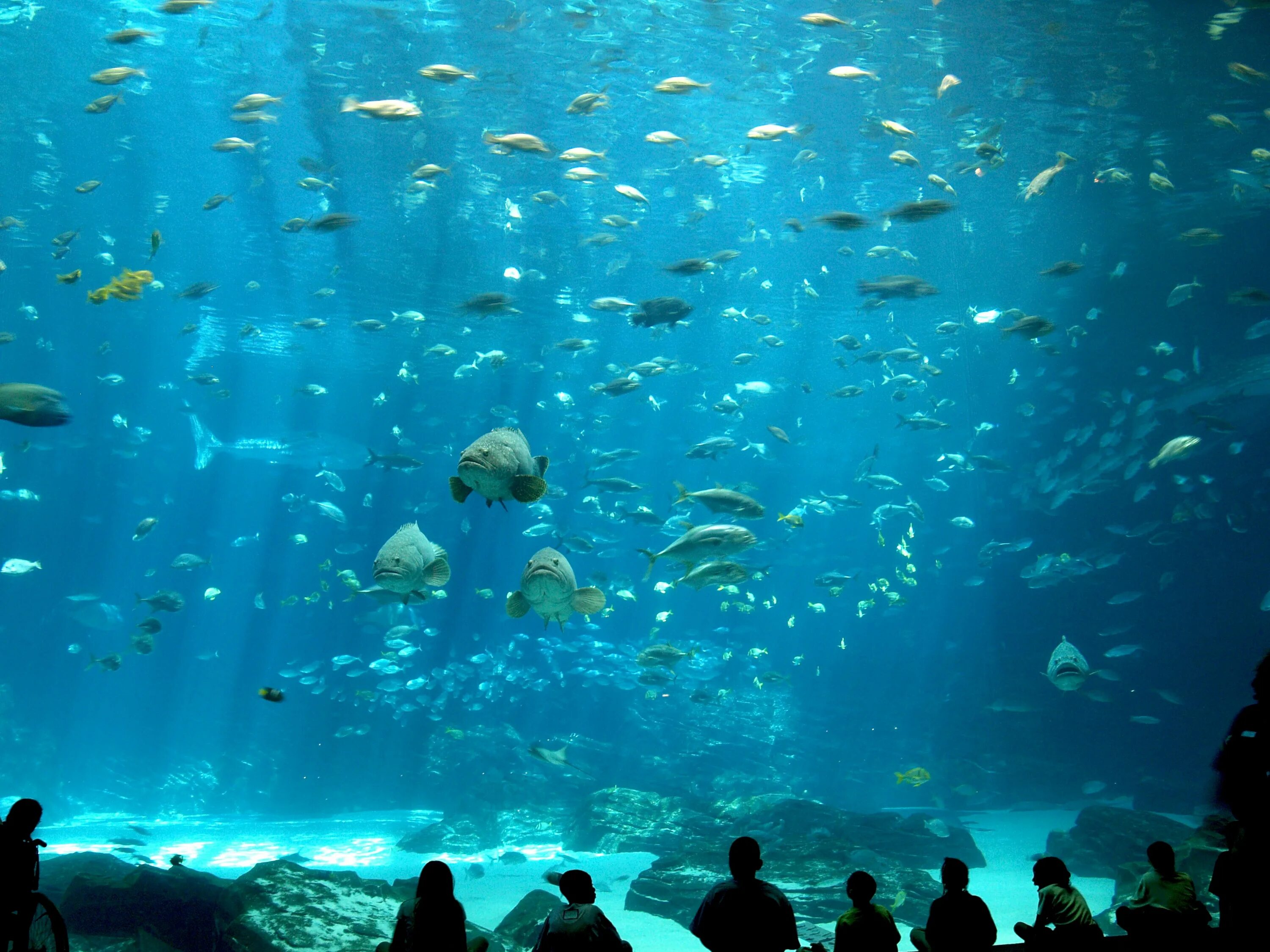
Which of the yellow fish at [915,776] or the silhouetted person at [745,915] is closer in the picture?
the silhouetted person at [745,915]

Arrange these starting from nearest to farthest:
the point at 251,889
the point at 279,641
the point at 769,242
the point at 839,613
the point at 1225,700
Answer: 1. the point at 251,889
2. the point at 1225,700
3. the point at 769,242
4. the point at 279,641
5. the point at 839,613

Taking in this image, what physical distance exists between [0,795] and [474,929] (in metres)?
25.0

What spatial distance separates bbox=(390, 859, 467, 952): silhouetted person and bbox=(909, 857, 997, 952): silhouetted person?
2.04 m

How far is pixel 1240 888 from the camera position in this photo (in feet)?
10.6

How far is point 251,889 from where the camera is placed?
6293 millimetres

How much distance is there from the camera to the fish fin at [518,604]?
4.58 metres

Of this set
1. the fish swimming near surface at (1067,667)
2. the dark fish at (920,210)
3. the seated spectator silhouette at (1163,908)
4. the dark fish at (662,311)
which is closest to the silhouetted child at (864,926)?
the seated spectator silhouette at (1163,908)

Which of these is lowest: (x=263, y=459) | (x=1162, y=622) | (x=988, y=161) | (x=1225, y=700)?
(x=1225, y=700)

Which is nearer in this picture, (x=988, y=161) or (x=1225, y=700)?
(x=988, y=161)

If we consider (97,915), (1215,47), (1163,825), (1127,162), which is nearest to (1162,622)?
(1163,825)

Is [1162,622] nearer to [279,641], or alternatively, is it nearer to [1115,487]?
[1115,487]

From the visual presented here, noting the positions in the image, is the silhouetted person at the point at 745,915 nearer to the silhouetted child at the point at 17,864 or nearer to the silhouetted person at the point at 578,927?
the silhouetted person at the point at 578,927

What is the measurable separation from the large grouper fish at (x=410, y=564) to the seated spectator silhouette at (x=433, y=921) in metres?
1.98

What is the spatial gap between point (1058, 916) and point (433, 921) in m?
2.97
